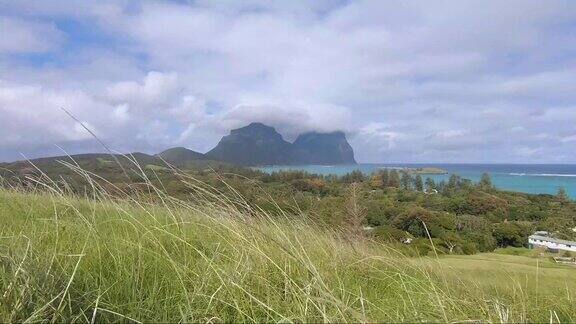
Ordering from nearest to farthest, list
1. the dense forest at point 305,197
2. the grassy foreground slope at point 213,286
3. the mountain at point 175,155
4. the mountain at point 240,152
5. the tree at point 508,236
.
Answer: the grassy foreground slope at point 213,286, the dense forest at point 305,197, the mountain at point 175,155, the tree at point 508,236, the mountain at point 240,152

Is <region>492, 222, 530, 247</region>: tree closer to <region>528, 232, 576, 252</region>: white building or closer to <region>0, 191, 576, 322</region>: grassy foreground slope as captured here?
<region>528, 232, 576, 252</region>: white building

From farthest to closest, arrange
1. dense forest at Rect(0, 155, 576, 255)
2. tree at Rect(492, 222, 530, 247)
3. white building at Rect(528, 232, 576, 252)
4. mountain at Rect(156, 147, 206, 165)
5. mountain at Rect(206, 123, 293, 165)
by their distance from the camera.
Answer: mountain at Rect(206, 123, 293, 165) < tree at Rect(492, 222, 530, 247) < white building at Rect(528, 232, 576, 252) < mountain at Rect(156, 147, 206, 165) < dense forest at Rect(0, 155, 576, 255)

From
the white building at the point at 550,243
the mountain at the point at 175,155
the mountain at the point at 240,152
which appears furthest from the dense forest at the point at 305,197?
the mountain at the point at 240,152

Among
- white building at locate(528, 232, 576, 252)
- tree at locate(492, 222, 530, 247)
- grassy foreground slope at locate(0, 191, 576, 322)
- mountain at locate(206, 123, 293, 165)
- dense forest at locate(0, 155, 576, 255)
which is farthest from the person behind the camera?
mountain at locate(206, 123, 293, 165)

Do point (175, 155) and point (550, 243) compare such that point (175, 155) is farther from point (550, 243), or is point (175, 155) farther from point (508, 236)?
point (550, 243)

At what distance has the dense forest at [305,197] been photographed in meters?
4.32

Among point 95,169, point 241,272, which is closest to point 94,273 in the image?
point 241,272

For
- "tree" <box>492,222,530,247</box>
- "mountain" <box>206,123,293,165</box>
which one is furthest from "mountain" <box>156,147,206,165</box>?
"tree" <box>492,222,530,247</box>

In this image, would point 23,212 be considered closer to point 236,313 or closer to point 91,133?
point 91,133

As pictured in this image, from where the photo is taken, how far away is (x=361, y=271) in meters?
3.23

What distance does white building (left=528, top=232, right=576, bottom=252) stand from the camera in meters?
31.8

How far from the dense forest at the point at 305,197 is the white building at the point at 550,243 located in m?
0.73

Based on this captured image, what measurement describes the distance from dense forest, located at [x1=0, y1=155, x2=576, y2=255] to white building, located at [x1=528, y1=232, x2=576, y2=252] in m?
0.73

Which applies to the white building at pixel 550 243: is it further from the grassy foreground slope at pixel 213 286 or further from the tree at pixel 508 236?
the grassy foreground slope at pixel 213 286
